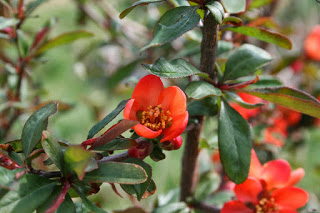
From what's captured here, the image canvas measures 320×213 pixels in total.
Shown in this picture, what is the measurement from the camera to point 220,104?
2.14ft

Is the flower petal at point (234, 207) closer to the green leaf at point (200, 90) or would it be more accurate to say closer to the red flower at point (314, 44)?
the green leaf at point (200, 90)

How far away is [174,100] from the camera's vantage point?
576 millimetres

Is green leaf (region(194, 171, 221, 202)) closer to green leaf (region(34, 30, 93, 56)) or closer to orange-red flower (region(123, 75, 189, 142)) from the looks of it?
orange-red flower (region(123, 75, 189, 142))

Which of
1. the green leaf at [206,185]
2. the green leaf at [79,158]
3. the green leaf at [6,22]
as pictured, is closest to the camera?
the green leaf at [79,158]

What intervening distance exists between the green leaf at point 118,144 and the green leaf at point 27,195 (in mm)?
88

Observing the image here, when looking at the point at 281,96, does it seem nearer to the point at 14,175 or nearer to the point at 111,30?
the point at 14,175

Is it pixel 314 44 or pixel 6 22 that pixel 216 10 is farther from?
pixel 314 44

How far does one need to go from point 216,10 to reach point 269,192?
0.41 metres

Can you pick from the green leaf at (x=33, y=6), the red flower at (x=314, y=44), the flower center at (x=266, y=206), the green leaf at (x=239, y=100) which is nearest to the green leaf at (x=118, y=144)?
the green leaf at (x=239, y=100)

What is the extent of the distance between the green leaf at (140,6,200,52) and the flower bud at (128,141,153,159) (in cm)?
16

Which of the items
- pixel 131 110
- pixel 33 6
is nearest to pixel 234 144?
pixel 131 110

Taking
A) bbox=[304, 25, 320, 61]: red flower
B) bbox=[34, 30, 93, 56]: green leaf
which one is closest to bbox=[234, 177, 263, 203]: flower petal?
bbox=[34, 30, 93, 56]: green leaf

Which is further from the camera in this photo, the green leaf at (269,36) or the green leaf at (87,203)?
the green leaf at (269,36)

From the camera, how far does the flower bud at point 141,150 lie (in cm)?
54
